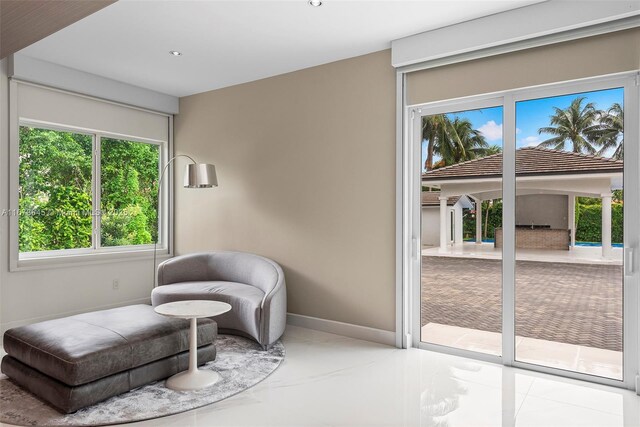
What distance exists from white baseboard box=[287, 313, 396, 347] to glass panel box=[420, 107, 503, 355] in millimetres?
359

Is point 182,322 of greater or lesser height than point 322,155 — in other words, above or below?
below

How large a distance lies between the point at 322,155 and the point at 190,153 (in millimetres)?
2109

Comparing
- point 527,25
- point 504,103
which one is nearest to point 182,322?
point 504,103

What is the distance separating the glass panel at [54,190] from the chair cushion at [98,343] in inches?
73.7

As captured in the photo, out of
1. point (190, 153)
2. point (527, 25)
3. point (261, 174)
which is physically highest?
point (527, 25)

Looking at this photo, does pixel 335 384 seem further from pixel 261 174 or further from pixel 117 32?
pixel 117 32

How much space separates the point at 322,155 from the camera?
4309 millimetres

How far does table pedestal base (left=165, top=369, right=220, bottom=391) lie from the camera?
287cm

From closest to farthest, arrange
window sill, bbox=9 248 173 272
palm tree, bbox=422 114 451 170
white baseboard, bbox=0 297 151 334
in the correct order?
1. palm tree, bbox=422 114 451 170
2. white baseboard, bbox=0 297 151 334
3. window sill, bbox=9 248 173 272

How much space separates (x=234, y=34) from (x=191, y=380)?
2847 mm

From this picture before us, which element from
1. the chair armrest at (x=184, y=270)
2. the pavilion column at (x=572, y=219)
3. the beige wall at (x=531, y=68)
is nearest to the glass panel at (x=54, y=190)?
the chair armrest at (x=184, y=270)

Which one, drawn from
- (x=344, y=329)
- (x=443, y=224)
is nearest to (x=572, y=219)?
(x=443, y=224)

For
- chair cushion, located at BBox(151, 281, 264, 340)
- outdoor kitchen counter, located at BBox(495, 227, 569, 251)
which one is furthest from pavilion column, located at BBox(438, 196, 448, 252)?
chair cushion, located at BBox(151, 281, 264, 340)

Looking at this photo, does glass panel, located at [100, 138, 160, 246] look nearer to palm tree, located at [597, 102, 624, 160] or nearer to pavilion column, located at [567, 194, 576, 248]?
pavilion column, located at [567, 194, 576, 248]
